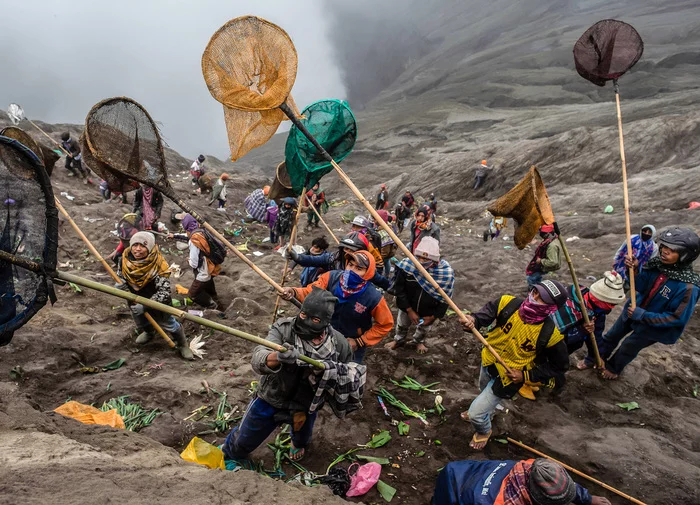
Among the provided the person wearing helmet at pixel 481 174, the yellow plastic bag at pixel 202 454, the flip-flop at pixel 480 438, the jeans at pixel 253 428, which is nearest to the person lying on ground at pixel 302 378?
the jeans at pixel 253 428

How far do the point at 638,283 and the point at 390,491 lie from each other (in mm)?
3973

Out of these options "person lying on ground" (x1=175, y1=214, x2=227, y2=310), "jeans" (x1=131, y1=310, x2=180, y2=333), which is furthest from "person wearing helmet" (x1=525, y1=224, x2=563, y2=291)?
"jeans" (x1=131, y1=310, x2=180, y2=333)

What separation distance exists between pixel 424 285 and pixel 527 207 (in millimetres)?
1626

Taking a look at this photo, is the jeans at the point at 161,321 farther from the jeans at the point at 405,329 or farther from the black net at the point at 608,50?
the black net at the point at 608,50

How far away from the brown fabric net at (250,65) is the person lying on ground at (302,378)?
174 cm

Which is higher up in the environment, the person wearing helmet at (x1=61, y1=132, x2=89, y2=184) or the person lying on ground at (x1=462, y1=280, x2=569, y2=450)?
the person wearing helmet at (x1=61, y1=132, x2=89, y2=184)

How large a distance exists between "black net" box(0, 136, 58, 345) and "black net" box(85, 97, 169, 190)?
131 cm

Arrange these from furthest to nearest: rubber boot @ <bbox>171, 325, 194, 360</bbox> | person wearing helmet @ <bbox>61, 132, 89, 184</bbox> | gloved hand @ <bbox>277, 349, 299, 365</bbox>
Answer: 1. person wearing helmet @ <bbox>61, 132, 89, 184</bbox>
2. rubber boot @ <bbox>171, 325, 194, 360</bbox>
3. gloved hand @ <bbox>277, 349, 299, 365</bbox>

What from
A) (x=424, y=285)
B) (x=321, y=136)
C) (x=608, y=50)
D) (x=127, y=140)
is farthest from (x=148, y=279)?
(x=608, y=50)

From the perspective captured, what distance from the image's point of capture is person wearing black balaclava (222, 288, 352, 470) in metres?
2.69

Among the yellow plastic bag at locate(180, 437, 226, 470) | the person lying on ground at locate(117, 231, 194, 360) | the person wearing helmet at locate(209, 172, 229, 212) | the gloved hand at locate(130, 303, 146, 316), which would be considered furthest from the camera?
the person wearing helmet at locate(209, 172, 229, 212)

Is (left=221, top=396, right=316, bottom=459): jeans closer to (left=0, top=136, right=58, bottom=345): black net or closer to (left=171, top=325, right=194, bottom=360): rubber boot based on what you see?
(left=0, top=136, right=58, bottom=345): black net

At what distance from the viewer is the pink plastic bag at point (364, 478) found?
311cm

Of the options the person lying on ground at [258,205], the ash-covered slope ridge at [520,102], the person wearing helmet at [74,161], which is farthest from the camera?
the ash-covered slope ridge at [520,102]
